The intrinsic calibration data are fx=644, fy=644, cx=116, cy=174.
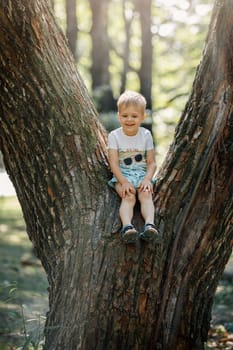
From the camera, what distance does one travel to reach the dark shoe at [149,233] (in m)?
4.16

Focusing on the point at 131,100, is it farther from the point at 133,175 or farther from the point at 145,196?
the point at 145,196

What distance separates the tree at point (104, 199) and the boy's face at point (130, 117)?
10.7 inches

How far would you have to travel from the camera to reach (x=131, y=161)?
454 centimetres

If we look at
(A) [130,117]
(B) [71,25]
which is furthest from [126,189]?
(B) [71,25]

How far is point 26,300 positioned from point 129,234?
4618mm

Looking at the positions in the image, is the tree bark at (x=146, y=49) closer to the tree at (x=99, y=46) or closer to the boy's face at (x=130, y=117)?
the tree at (x=99, y=46)

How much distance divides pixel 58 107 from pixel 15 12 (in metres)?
0.70

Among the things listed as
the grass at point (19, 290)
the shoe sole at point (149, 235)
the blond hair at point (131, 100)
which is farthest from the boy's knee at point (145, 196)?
the grass at point (19, 290)

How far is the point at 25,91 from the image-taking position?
4.43m

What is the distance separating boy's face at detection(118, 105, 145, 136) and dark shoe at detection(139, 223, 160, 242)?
Answer: 72cm

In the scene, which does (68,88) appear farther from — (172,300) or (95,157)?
(172,300)

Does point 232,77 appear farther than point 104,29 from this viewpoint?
No

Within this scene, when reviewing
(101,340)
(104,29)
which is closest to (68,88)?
(101,340)

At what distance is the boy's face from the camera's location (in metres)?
4.45
